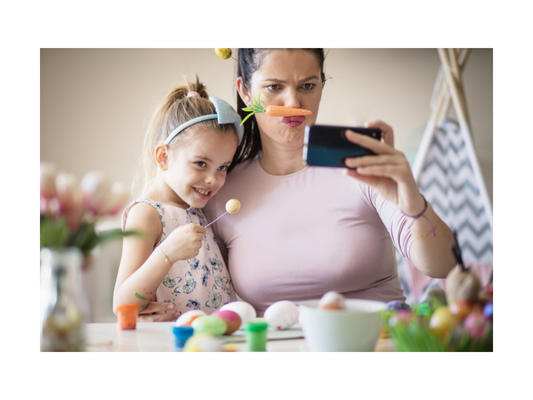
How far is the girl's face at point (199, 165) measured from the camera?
3.88 ft

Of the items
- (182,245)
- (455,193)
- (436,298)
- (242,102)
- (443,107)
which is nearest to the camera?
(436,298)

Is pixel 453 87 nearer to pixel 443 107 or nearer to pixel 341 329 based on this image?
pixel 443 107

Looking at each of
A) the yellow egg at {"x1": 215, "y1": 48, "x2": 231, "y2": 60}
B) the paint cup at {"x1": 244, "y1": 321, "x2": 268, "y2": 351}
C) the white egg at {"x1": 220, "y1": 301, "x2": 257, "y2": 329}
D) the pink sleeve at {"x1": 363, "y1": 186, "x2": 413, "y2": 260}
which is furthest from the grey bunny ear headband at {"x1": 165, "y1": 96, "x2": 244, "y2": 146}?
the paint cup at {"x1": 244, "y1": 321, "x2": 268, "y2": 351}

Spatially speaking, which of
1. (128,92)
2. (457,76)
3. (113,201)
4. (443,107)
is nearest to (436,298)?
(113,201)

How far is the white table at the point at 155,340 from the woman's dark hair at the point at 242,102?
62 cm

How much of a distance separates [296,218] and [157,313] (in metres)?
0.44

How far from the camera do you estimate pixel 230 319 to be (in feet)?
2.65

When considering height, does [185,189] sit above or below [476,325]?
above

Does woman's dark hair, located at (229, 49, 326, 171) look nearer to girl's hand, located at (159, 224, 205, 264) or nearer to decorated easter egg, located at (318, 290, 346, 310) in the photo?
girl's hand, located at (159, 224, 205, 264)

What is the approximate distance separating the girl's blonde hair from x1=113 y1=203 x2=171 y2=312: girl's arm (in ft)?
0.51
